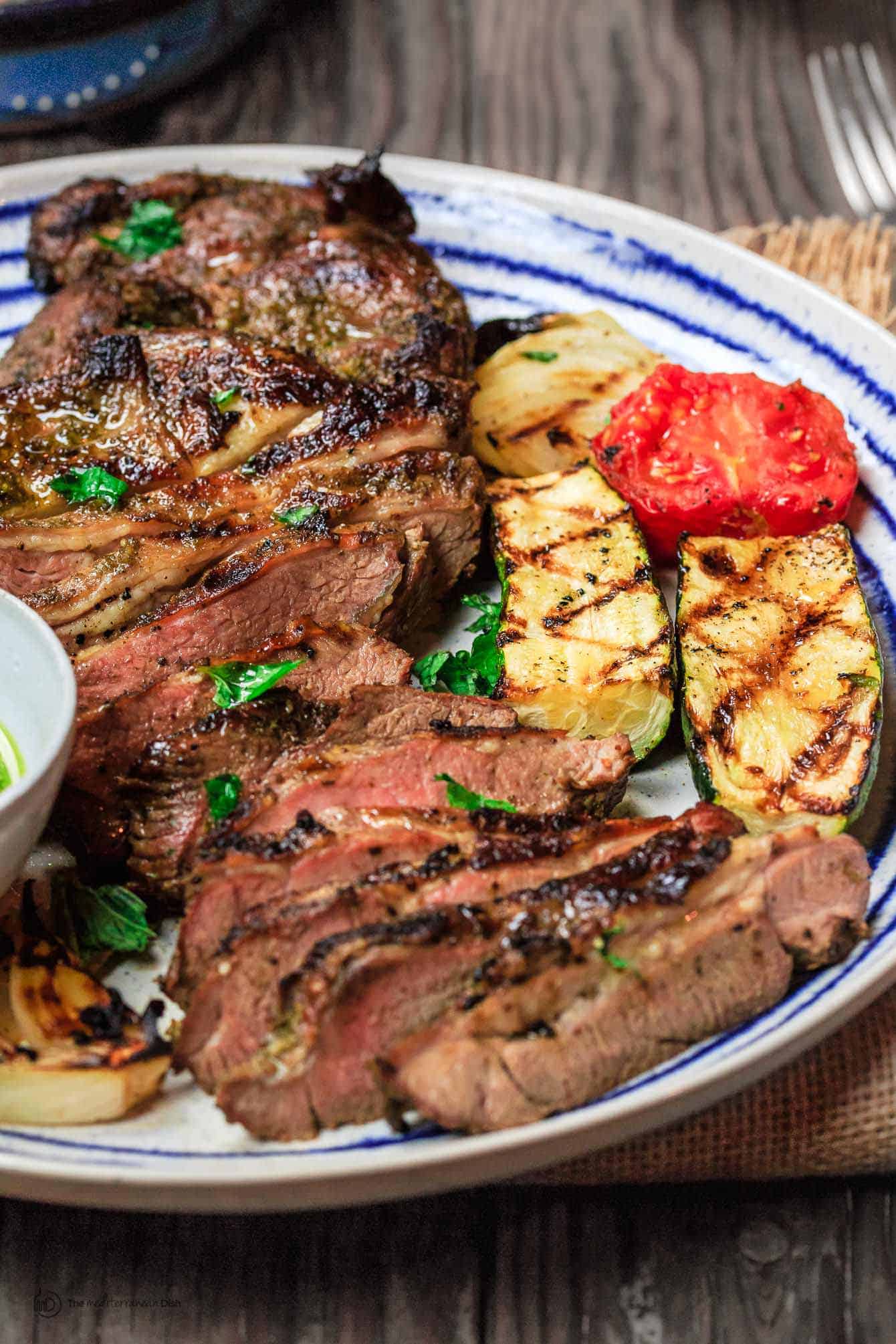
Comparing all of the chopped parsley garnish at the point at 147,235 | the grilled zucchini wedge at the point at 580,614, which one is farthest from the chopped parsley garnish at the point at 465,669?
the chopped parsley garnish at the point at 147,235

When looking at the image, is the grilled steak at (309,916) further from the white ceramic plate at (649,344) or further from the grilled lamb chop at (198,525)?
the grilled lamb chop at (198,525)

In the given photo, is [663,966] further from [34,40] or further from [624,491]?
[34,40]

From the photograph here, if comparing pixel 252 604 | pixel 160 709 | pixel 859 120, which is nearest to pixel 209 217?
pixel 252 604

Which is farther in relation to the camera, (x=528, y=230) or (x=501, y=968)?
(x=528, y=230)

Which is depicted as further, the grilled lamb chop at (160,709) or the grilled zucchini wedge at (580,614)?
the grilled zucchini wedge at (580,614)

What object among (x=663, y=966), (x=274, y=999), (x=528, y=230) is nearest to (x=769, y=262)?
(x=528, y=230)

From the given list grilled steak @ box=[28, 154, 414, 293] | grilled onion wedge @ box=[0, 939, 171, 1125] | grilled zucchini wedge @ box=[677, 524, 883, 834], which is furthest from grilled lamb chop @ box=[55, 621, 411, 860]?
grilled steak @ box=[28, 154, 414, 293]
